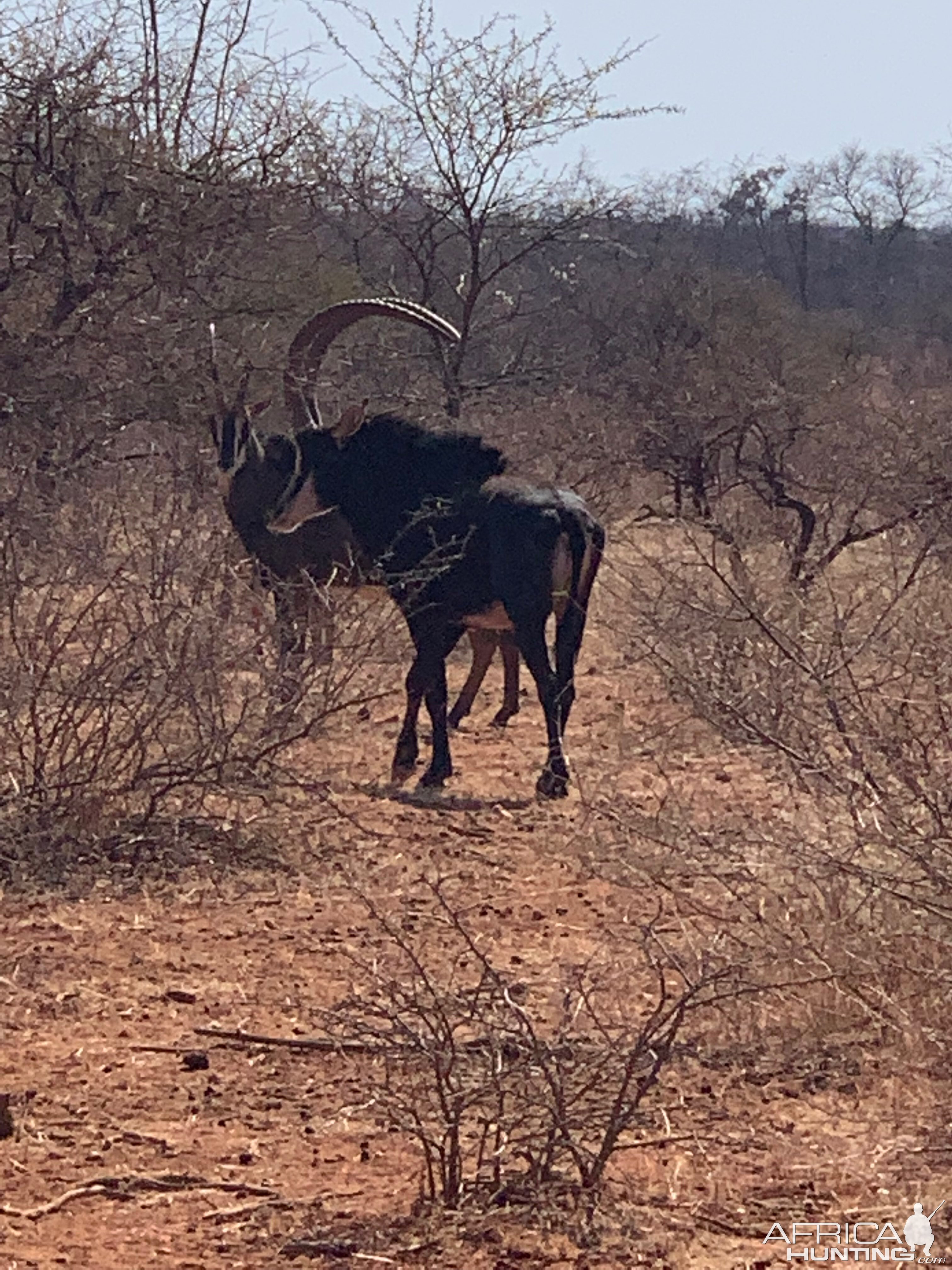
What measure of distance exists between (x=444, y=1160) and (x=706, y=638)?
14.2 feet

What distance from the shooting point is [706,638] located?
25.1ft

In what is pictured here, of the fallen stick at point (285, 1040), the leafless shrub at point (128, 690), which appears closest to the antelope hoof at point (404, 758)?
the leafless shrub at point (128, 690)

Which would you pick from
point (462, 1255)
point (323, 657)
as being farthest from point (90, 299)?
point (462, 1255)

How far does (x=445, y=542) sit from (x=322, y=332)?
57.4 inches

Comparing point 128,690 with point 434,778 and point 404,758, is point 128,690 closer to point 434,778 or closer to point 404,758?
point 434,778

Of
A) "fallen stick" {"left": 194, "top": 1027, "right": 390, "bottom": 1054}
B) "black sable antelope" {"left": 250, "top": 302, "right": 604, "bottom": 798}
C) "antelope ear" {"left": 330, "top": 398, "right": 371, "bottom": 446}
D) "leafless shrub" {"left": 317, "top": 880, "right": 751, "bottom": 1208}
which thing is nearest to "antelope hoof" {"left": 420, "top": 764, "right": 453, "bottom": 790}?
"black sable antelope" {"left": 250, "top": 302, "right": 604, "bottom": 798}

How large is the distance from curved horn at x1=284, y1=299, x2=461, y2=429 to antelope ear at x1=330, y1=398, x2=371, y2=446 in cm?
26

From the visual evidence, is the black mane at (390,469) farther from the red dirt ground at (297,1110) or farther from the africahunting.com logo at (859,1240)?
the africahunting.com logo at (859,1240)

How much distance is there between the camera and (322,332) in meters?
9.40

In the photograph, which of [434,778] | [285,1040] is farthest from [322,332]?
[285,1040]

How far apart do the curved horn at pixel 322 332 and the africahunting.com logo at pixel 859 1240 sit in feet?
19.4

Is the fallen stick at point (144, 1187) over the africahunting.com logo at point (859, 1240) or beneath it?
beneath

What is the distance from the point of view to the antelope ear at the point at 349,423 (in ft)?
28.9

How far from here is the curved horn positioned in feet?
29.9
